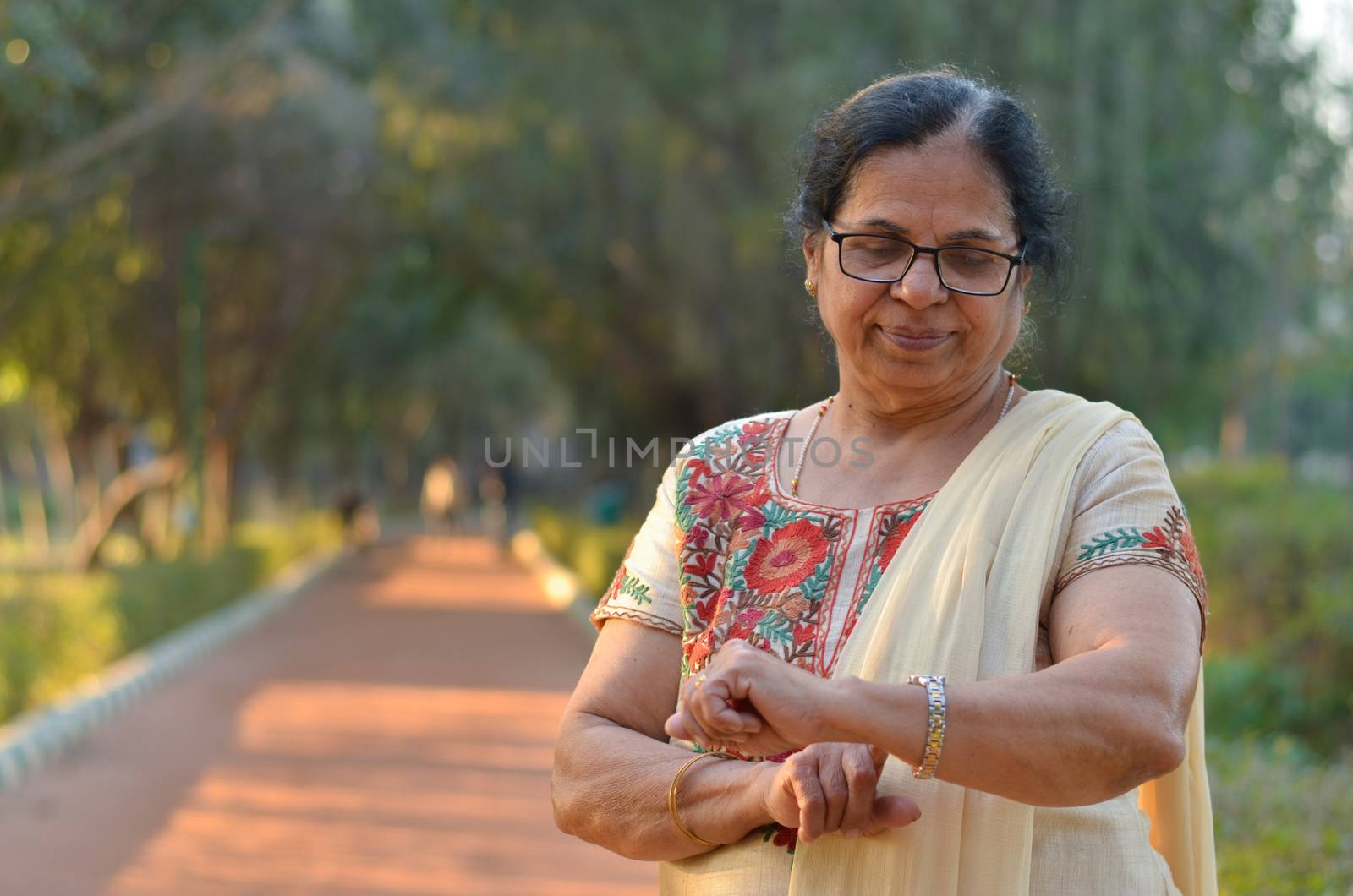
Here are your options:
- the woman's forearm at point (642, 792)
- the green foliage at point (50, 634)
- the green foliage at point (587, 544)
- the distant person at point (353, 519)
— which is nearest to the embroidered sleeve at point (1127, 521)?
the woman's forearm at point (642, 792)

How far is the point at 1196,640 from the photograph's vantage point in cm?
183

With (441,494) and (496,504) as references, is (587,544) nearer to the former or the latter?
(441,494)

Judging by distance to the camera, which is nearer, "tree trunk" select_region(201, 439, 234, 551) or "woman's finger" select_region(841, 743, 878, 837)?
"woman's finger" select_region(841, 743, 878, 837)

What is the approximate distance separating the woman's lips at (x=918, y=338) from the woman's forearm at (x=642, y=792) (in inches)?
23.2

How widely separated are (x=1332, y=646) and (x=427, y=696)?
6.48 meters

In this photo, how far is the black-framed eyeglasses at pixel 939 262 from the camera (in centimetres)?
206

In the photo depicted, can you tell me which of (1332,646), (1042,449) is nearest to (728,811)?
(1042,449)

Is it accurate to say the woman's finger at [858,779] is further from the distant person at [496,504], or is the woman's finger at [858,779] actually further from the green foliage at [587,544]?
the distant person at [496,504]

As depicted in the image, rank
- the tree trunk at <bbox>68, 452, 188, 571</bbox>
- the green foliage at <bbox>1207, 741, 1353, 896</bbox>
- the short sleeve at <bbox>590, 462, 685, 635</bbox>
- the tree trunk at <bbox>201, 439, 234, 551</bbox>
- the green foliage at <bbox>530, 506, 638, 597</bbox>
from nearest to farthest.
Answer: the short sleeve at <bbox>590, 462, 685, 635</bbox>
the green foliage at <bbox>1207, 741, 1353, 896</bbox>
the green foliage at <bbox>530, 506, 638, 597</bbox>
the tree trunk at <bbox>68, 452, 188, 571</bbox>
the tree trunk at <bbox>201, 439, 234, 551</bbox>

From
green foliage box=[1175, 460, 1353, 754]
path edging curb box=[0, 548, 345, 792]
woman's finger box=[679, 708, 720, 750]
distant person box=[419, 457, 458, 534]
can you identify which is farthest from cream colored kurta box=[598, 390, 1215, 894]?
distant person box=[419, 457, 458, 534]

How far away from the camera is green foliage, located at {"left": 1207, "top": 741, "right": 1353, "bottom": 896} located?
4152 millimetres

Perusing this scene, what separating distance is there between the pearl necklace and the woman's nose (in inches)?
8.1

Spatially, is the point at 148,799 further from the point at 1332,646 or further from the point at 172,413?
the point at 172,413

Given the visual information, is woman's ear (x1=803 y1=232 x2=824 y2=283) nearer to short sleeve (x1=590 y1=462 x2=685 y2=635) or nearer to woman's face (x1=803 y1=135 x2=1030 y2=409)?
woman's face (x1=803 y1=135 x2=1030 y2=409)
